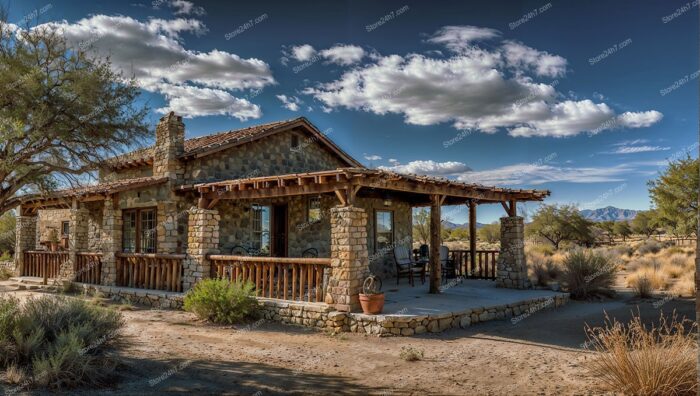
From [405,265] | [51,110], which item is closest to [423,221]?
[405,265]

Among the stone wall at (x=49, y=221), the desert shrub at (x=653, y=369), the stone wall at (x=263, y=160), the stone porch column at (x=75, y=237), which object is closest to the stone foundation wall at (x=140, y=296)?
the stone porch column at (x=75, y=237)

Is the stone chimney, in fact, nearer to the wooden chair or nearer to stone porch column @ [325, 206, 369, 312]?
stone porch column @ [325, 206, 369, 312]

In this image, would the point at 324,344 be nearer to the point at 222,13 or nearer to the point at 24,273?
the point at 222,13

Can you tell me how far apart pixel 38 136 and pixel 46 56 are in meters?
1.69

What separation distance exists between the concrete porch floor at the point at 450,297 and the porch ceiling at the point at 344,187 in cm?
222

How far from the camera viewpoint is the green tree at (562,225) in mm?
28938

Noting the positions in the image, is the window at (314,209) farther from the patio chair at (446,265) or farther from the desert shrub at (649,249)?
the desert shrub at (649,249)

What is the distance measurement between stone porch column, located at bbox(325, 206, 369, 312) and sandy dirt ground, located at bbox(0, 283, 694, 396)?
2.25 ft

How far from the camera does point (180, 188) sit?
37.9ft

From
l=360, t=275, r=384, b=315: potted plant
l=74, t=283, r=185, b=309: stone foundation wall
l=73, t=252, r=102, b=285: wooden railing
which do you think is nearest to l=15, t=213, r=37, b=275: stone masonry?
l=73, t=252, r=102, b=285: wooden railing

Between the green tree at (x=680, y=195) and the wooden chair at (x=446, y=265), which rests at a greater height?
the green tree at (x=680, y=195)

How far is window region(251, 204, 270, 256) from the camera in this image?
13.2 meters

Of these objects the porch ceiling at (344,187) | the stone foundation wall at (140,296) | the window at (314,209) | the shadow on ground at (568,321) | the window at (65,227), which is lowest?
the shadow on ground at (568,321)

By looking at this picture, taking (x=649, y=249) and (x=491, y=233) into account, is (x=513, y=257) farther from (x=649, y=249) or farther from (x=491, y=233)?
(x=491, y=233)
